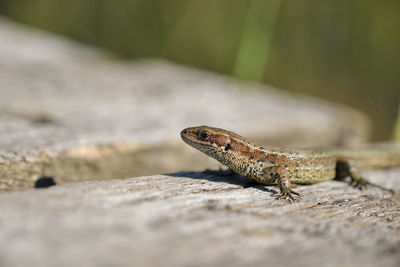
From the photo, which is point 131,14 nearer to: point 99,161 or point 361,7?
point 361,7

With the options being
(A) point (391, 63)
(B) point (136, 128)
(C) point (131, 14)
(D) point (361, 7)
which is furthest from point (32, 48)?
(A) point (391, 63)

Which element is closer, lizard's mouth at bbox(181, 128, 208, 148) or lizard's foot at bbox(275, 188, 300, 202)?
lizard's foot at bbox(275, 188, 300, 202)

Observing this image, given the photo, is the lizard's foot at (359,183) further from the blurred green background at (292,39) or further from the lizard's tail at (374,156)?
the blurred green background at (292,39)

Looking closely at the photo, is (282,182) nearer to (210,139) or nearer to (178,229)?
(210,139)

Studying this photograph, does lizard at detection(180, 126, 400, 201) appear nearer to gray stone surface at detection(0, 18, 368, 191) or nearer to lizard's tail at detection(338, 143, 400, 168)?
lizard's tail at detection(338, 143, 400, 168)

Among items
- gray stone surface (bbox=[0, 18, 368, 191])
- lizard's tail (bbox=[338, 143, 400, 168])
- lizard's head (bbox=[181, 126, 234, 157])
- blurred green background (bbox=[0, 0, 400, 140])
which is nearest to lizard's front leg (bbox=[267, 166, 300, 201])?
lizard's head (bbox=[181, 126, 234, 157])

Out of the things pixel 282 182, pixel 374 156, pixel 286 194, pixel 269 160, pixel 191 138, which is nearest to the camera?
pixel 286 194

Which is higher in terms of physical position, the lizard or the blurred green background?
the blurred green background

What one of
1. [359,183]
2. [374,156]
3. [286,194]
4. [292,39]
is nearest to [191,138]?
[286,194]
